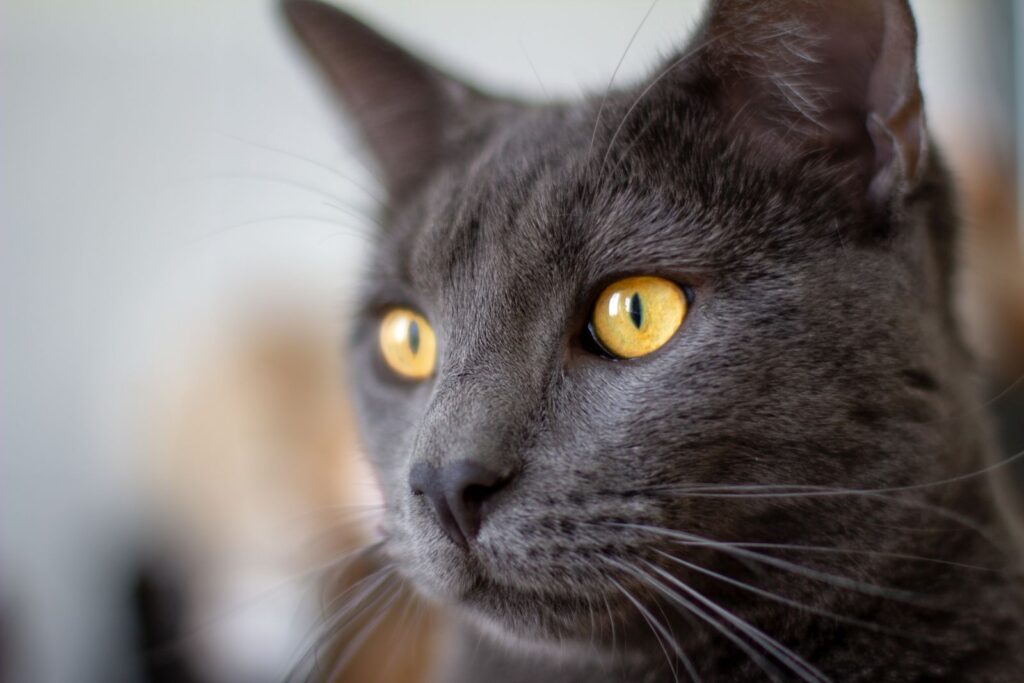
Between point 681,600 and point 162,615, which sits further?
point 162,615

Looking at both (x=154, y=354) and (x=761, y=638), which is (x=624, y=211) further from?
(x=154, y=354)

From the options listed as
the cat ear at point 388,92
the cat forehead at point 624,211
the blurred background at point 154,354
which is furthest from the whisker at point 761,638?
the blurred background at point 154,354

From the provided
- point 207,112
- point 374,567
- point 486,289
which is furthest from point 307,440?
point 486,289

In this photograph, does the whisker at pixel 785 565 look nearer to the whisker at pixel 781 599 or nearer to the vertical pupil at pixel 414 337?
the whisker at pixel 781 599

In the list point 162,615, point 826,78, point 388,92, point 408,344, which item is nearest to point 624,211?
point 826,78

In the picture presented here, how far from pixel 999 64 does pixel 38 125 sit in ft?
6.22

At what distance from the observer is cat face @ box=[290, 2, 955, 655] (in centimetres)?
65

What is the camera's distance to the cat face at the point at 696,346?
2.12 ft

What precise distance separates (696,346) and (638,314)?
0.19 feet

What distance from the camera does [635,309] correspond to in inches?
28.0

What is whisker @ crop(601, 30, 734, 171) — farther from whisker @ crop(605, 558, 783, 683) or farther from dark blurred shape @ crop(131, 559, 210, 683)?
dark blurred shape @ crop(131, 559, 210, 683)

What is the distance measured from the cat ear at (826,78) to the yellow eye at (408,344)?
13.8 inches

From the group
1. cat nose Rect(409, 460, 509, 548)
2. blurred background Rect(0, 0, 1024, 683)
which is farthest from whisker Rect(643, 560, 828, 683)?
blurred background Rect(0, 0, 1024, 683)

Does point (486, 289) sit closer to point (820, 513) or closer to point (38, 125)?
point (820, 513)
